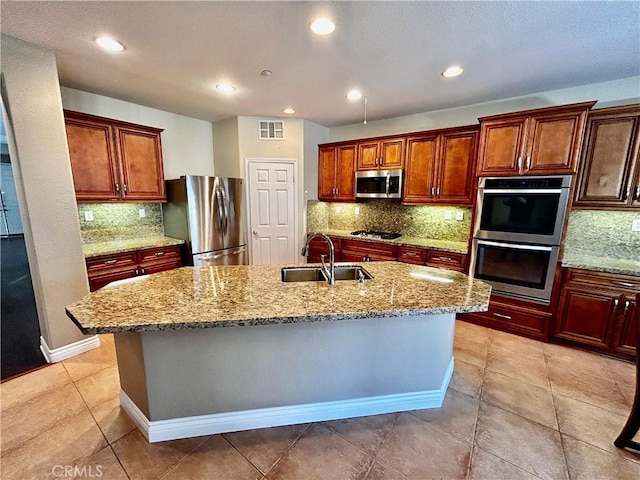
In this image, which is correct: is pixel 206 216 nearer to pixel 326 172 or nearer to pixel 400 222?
pixel 326 172

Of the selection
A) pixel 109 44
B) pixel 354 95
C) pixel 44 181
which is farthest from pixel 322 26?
pixel 44 181

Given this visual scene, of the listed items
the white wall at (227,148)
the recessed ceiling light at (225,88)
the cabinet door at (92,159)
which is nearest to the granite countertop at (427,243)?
the white wall at (227,148)

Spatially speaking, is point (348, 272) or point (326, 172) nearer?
point (348, 272)

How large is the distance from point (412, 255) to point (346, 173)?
1.69m

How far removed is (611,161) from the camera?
2.51 metres

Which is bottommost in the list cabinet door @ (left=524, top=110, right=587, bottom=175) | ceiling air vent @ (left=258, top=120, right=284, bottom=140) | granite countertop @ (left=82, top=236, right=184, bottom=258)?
granite countertop @ (left=82, top=236, right=184, bottom=258)

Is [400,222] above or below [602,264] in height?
above

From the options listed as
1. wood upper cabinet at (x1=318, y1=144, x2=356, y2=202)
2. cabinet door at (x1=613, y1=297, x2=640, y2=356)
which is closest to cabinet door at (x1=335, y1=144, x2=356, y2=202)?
wood upper cabinet at (x1=318, y1=144, x2=356, y2=202)

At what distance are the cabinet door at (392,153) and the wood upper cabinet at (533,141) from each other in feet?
3.52

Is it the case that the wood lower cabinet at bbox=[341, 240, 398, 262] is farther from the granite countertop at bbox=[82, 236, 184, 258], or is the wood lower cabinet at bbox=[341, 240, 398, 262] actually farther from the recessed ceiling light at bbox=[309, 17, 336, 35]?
the recessed ceiling light at bbox=[309, 17, 336, 35]

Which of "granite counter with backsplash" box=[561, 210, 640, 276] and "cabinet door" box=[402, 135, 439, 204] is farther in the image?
"cabinet door" box=[402, 135, 439, 204]

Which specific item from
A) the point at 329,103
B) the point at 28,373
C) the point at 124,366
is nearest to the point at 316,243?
the point at 329,103

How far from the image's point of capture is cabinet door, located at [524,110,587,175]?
2.46 metres

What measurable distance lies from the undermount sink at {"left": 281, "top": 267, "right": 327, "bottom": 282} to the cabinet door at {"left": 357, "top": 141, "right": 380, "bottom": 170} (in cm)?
240
